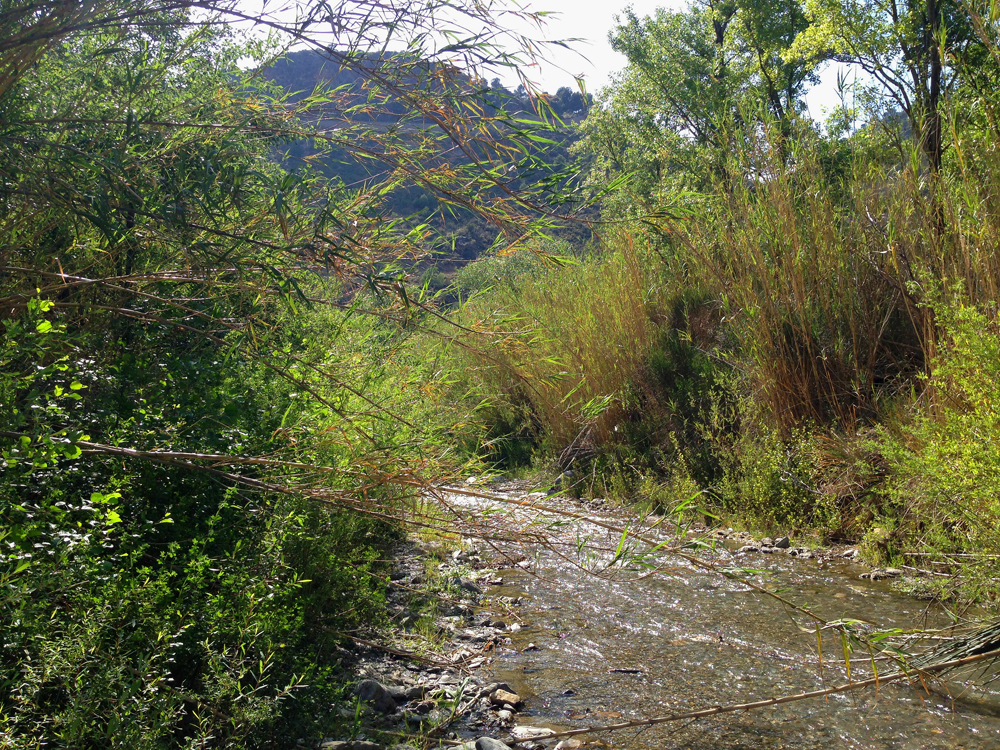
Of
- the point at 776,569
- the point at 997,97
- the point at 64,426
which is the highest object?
the point at 997,97

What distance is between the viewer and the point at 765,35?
41.8ft

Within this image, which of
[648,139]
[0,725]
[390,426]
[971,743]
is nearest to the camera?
[0,725]

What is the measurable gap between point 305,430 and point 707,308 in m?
4.74

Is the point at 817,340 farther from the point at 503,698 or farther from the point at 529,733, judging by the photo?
the point at 529,733

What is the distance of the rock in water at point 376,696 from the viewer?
2771mm

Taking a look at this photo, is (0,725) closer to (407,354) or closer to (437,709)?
(437,709)

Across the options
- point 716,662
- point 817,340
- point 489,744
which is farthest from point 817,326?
point 489,744

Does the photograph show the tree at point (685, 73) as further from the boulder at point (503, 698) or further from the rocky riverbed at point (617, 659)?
the boulder at point (503, 698)

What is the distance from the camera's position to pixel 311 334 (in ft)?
13.8

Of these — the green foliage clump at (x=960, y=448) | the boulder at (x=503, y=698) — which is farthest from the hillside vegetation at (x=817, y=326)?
the boulder at (x=503, y=698)

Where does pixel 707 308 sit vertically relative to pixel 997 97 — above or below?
below

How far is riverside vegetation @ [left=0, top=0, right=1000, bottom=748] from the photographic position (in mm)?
2082

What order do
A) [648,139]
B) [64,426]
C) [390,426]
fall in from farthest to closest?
1. [648,139]
2. [390,426]
3. [64,426]

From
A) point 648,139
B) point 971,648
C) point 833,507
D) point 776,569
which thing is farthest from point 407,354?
point 648,139
